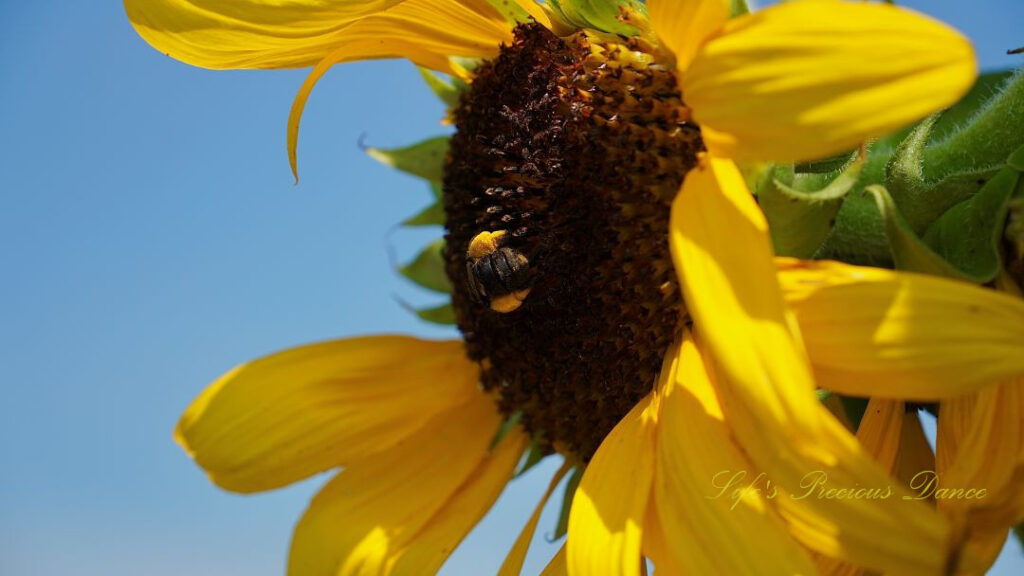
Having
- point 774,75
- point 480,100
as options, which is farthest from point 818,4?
point 480,100

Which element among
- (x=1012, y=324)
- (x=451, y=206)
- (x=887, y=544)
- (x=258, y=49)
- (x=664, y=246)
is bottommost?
(x=887, y=544)

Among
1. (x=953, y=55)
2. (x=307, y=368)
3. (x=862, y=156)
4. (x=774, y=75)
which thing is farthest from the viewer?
(x=307, y=368)

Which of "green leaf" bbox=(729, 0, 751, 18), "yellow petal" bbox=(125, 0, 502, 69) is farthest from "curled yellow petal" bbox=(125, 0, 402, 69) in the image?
"green leaf" bbox=(729, 0, 751, 18)

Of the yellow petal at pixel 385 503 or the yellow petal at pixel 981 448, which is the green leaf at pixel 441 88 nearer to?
the yellow petal at pixel 385 503

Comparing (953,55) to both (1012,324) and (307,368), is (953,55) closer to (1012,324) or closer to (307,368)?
(1012,324)

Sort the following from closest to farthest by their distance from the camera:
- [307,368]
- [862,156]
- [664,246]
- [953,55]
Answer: [953,55] → [862,156] → [664,246] → [307,368]

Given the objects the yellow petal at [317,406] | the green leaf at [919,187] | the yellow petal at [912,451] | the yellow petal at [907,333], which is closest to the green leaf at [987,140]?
the green leaf at [919,187]
